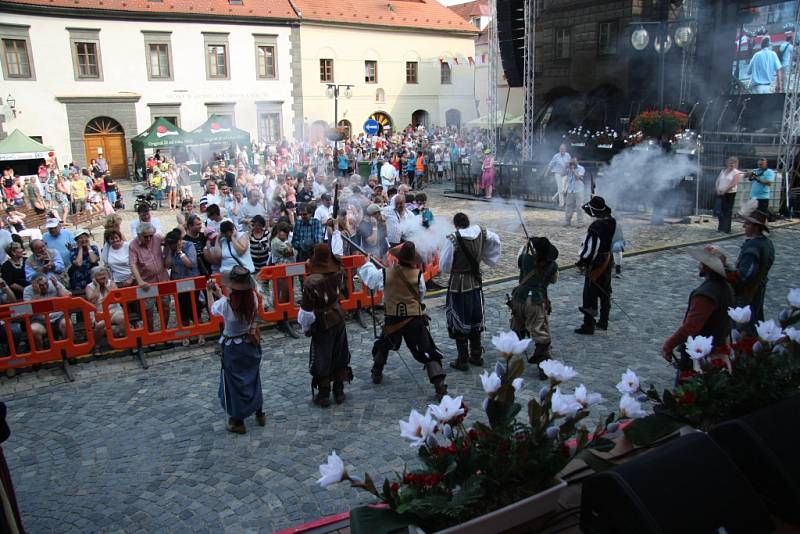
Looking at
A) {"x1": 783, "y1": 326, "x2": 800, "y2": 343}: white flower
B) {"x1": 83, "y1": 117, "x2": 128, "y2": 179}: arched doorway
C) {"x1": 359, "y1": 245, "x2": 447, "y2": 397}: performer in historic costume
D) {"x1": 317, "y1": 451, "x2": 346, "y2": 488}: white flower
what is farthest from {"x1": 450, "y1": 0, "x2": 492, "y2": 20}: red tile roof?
{"x1": 317, "y1": 451, "x2": 346, "y2": 488}: white flower

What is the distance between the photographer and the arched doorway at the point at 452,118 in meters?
41.4

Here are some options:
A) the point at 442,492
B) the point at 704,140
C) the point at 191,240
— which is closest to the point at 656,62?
the point at 704,140

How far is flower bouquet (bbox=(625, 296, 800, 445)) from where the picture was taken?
3396 mm

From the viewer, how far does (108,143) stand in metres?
30.1

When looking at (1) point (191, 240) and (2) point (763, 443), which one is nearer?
(2) point (763, 443)

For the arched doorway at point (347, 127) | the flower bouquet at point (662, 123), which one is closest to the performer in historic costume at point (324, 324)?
the flower bouquet at point (662, 123)

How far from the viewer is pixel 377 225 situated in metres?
10.0

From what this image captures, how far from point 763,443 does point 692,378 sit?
0.61m

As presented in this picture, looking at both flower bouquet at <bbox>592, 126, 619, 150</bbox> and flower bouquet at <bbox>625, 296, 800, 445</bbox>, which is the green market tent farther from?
flower bouquet at <bbox>625, 296, 800, 445</bbox>

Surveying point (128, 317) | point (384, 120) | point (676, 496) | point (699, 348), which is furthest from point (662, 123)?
point (384, 120)

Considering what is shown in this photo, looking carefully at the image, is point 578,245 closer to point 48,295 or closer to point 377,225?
point 377,225

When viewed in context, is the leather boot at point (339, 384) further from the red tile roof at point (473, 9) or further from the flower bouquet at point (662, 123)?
the red tile roof at point (473, 9)

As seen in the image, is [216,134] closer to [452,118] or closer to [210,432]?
[452,118]

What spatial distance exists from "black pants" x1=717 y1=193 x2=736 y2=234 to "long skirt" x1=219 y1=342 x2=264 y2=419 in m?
12.0
